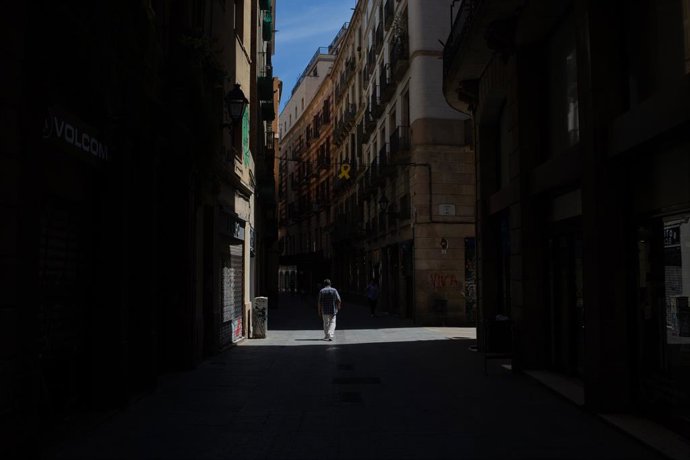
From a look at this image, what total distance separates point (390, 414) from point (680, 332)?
3232 millimetres

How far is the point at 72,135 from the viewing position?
23.7 ft

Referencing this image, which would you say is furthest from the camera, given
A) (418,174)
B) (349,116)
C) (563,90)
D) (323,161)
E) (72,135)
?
(323,161)

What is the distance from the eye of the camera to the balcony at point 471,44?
11562mm

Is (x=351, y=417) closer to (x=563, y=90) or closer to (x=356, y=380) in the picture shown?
(x=356, y=380)

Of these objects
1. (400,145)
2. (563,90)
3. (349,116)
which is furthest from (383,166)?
(563,90)

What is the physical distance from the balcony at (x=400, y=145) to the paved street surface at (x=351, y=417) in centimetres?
1503

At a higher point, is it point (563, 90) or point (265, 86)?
point (265, 86)

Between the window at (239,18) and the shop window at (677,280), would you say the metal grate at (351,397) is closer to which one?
the shop window at (677,280)

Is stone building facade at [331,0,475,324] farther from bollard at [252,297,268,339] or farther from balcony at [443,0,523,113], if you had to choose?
balcony at [443,0,523,113]

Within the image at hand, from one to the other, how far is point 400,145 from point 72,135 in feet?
71.1

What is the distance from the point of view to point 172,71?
10.9 meters

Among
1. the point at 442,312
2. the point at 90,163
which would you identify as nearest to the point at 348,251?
the point at 442,312

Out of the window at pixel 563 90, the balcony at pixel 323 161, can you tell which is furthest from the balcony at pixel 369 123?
the window at pixel 563 90

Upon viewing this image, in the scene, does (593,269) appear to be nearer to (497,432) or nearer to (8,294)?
(497,432)
